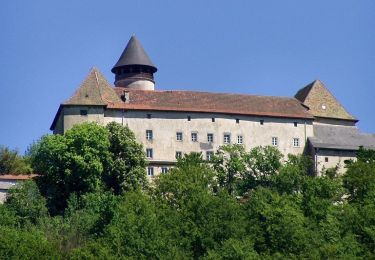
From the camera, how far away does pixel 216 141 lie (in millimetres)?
88125

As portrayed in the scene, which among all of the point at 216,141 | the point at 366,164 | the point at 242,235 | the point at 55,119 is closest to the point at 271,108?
the point at 216,141

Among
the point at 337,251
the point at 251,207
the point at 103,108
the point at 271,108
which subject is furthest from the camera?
the point at 271,108

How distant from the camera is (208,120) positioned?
291ft

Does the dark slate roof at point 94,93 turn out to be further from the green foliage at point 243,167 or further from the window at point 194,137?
the green foliage at point 243,167

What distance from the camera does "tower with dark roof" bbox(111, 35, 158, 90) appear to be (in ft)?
317

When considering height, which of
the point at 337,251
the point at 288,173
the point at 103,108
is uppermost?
the point at 103,108

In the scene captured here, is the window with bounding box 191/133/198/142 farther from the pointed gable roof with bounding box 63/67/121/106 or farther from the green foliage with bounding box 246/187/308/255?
the green foliage with bounding box 246/187/308/255

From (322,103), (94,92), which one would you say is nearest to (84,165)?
(94,92)

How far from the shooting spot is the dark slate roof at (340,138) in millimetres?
90250

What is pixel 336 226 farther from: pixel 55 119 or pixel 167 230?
pixel 55 119

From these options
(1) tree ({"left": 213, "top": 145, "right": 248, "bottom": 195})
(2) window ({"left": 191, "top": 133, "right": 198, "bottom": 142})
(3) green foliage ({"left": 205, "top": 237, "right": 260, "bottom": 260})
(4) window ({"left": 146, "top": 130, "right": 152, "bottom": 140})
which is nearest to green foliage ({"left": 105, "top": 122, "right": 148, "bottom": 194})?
(4) window ({"left": 146, "top": 130, "right": 152, "bottom": 140})

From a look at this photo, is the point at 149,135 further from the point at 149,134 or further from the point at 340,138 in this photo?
the point at 340,138

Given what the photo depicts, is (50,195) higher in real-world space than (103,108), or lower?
lower

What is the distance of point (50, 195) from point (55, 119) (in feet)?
38.4
